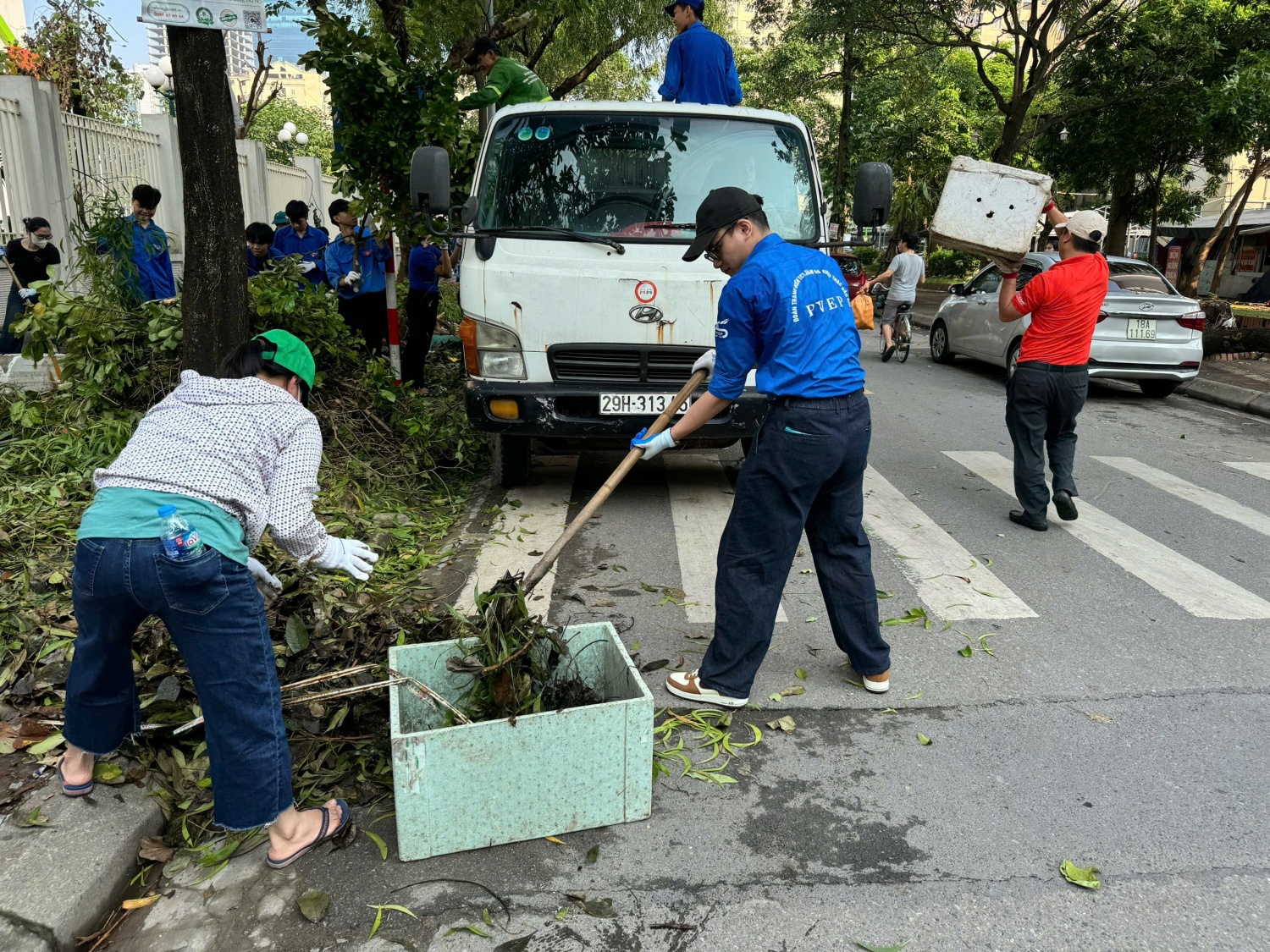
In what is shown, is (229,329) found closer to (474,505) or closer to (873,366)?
(474,505)

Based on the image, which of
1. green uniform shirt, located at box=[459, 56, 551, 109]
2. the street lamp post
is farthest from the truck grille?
the street lamp post

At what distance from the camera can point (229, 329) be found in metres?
5.80

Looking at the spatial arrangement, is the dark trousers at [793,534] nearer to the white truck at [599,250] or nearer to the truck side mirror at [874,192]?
the white truck at [599,250]

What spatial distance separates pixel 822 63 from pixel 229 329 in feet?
97.7

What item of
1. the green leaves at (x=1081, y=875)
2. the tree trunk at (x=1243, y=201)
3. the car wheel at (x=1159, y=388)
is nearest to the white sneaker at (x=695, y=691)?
the green leaves at (x=1081, y=875)

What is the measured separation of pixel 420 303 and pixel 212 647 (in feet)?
21.2

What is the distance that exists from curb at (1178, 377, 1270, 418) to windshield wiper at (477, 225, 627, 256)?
28.9ft

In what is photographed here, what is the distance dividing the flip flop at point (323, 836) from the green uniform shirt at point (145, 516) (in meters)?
0.88

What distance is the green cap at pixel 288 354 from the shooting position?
2.70m

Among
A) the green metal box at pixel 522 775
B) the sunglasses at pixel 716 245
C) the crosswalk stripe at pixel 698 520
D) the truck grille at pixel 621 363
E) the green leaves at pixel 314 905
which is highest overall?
the sunglasses at pixel 716 245

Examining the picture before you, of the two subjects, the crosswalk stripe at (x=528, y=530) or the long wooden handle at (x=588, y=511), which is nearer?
the long wooden handle at (x=588, y=511)

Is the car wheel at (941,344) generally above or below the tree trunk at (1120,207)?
below

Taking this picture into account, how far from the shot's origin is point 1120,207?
69.8 ft

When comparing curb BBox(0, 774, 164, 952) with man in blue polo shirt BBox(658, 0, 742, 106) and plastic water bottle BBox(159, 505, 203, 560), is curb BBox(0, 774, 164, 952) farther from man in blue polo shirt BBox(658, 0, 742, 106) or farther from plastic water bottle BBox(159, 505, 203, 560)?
man in blue polo shirt BBox(658, 0, 742, 106)
